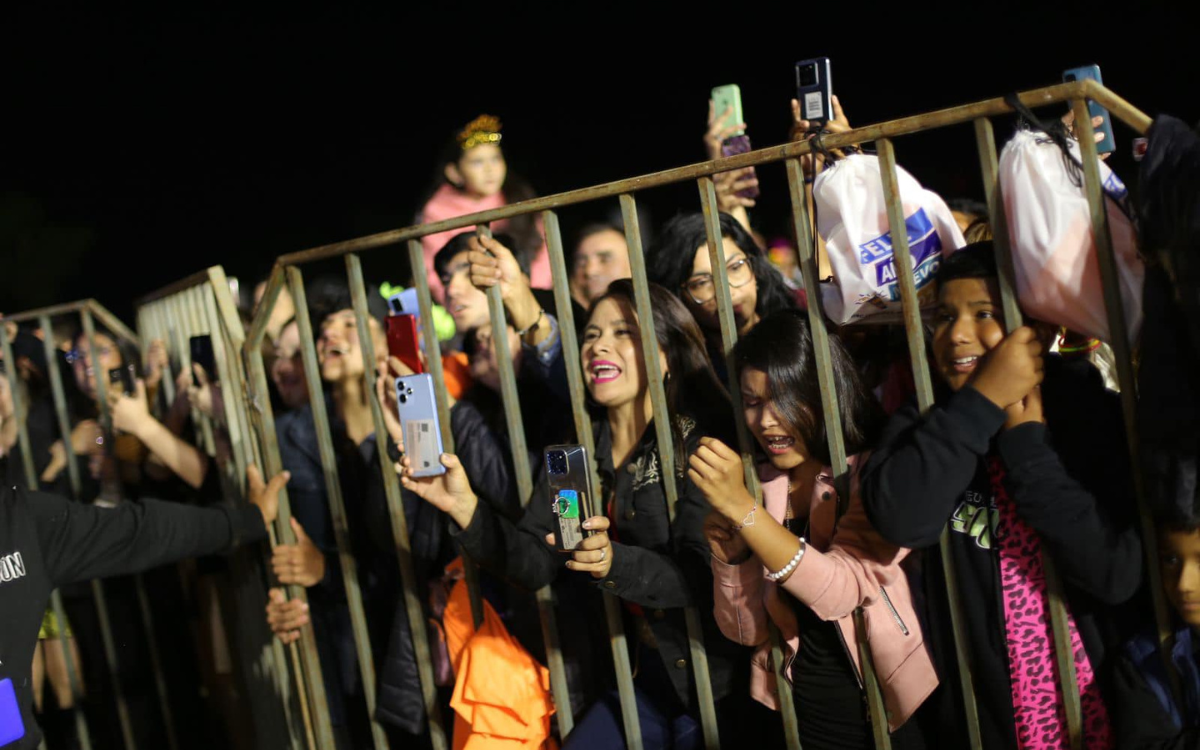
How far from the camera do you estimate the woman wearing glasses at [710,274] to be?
2.47m

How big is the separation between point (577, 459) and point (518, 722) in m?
0.69

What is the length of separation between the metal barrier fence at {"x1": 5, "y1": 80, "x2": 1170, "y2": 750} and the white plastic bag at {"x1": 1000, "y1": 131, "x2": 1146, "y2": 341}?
24 mm

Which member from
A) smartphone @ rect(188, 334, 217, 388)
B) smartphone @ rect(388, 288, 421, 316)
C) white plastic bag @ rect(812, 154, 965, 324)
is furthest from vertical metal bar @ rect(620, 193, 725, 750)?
smartphone @ rect(188, 334, 217, 388)

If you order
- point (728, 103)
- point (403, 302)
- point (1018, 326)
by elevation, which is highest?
point (728, 103)

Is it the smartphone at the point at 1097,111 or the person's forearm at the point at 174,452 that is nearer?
the smartphone at the point at 1097,111

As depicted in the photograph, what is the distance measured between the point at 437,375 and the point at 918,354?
1080 millimetres

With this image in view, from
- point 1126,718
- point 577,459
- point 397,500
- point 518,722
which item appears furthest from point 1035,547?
point 397,500

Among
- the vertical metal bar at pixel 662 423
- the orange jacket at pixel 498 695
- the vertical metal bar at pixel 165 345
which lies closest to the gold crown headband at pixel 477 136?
the vertical metal bar at pixel 165 345

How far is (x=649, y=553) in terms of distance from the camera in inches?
80.2

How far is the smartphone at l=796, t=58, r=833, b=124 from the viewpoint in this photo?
1865 millimetres

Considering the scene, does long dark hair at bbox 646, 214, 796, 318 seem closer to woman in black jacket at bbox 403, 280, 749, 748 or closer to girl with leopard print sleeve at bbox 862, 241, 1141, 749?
woman in black jacket at bbox 403, 280, 749, 748

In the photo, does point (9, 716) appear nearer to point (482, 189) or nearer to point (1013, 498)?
point (1013, 498)

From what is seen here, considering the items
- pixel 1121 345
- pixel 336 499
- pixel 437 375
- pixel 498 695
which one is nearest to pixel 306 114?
pixel 336 499

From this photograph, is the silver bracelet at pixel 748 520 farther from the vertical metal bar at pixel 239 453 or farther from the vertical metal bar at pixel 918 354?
the vertical metal bar at pixel 239 453
